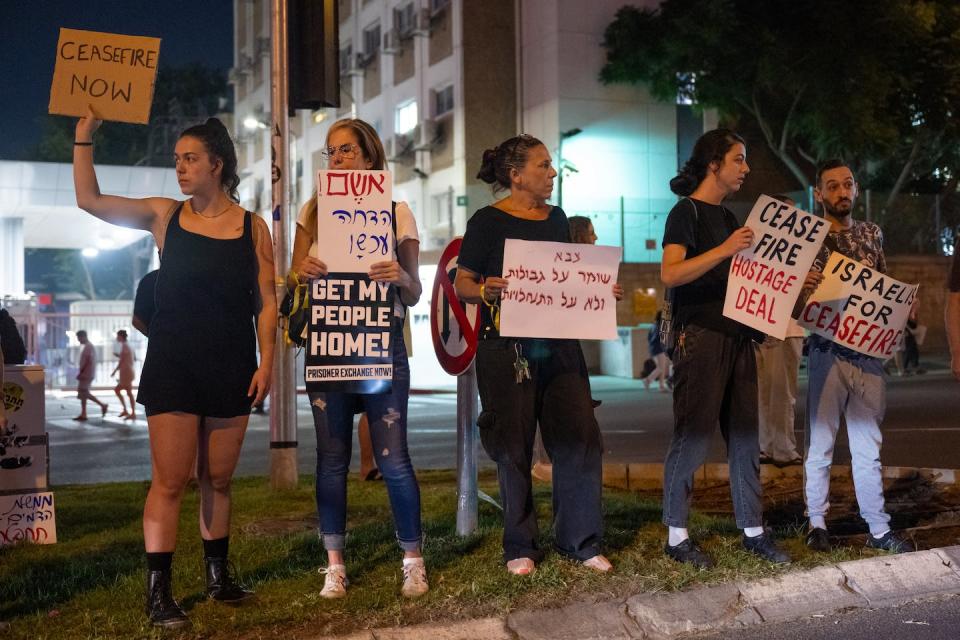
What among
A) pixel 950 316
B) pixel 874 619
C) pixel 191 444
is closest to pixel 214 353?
pixel 191 444

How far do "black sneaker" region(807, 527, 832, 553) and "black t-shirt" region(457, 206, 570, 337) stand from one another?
196cm

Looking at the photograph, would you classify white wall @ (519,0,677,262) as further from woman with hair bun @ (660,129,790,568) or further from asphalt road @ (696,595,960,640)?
asphalt road @ (696,595,960,640)

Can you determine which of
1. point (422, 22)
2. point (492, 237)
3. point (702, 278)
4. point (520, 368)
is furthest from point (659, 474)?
point (422, 22)

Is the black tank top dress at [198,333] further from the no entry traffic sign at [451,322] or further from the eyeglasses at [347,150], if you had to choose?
the no entry traffic sign at [451,322]

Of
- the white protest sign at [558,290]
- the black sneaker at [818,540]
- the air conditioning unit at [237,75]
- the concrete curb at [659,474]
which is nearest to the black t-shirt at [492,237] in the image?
the white protest sign at [558,290]

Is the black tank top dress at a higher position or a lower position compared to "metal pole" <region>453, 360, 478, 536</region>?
higher

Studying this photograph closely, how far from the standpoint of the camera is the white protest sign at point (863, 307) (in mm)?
5371

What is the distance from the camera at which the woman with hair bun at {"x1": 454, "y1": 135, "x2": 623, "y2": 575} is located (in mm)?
5035

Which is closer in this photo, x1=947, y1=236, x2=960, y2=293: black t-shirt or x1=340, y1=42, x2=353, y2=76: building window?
x1=947, y1=236, x2=960, y2=293: black t-shirt

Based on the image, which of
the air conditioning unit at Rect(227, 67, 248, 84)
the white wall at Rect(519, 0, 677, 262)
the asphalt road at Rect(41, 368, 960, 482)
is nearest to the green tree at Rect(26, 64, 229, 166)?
the air conditioning unit at Rect(227, 67, 248, 84)

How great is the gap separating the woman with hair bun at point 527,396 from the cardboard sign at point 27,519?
2.82m

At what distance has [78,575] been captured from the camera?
5129 millimetres

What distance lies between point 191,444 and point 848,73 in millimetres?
25286

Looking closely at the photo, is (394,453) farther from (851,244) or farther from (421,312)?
(421,312)
